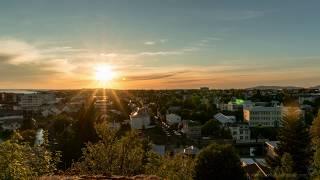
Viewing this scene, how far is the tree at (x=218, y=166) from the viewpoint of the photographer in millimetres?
24547

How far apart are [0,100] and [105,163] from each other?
533 ft

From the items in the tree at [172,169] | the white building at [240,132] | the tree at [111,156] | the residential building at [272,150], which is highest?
the tree at [111,156]

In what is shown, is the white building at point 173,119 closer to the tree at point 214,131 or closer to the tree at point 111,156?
the tree at point 214,131

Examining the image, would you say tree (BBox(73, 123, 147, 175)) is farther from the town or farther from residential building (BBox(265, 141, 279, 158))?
residential building (BBox(265, 141, 279, 158))

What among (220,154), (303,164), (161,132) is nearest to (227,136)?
(161,132)

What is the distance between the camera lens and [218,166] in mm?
24797

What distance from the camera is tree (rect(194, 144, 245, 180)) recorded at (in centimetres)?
2455

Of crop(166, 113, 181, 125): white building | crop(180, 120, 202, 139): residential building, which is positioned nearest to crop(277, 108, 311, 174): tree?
crop(180, 120, 202, 139): residential building

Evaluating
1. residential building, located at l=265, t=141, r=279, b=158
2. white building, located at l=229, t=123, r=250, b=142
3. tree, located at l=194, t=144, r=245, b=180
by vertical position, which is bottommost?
white building, located at l=229, t=123, r=250, b=142

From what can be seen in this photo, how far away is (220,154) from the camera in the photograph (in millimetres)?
24844

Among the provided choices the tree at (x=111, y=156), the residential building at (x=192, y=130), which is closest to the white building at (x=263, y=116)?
the residential building at (x=192, y=130)

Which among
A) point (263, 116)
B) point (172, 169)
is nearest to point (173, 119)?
point (263, 116)

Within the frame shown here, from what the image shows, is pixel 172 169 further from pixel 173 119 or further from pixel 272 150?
pixel 173 119

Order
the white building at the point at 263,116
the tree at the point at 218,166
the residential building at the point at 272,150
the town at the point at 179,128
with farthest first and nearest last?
the white building at the point at 263,116, the town at the point at 179,128, the residential building at the point at 272,150, the tree at the point at 218,166
